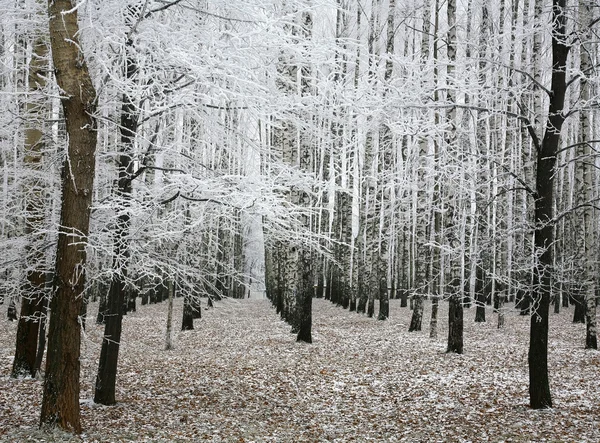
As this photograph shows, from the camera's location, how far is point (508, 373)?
10.4 m

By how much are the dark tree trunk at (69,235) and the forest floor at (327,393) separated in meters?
0.28

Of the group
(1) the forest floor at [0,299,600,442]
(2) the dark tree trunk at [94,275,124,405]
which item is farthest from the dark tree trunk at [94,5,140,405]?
(1) the forest floor at [0,299,600,442]

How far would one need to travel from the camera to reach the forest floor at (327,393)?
7.01 metres

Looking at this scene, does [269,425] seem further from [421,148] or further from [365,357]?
[421,148]

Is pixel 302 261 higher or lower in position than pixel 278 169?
lower

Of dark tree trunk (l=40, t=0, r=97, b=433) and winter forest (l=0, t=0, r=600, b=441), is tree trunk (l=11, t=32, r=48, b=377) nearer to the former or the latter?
winter forest (l=0, t=0, r=600, b=441)

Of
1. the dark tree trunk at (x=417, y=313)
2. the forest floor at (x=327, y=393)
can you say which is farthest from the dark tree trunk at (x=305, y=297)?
the dark tree trunk at (x=417, y=313)

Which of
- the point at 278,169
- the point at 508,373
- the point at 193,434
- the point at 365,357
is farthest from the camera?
the point at 365,357

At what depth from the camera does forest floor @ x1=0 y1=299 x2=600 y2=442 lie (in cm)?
701

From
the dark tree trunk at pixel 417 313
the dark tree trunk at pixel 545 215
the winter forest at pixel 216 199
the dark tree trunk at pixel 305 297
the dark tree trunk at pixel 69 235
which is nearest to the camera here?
the dark tree trunk at pixel 69 235

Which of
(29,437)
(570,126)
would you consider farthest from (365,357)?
(570,126)

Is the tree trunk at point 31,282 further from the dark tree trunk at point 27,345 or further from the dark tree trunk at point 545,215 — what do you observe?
the dark tree trunk at point 545,215

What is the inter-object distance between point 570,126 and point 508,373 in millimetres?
21974

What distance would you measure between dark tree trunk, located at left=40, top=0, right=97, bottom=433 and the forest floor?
280 millimetres
